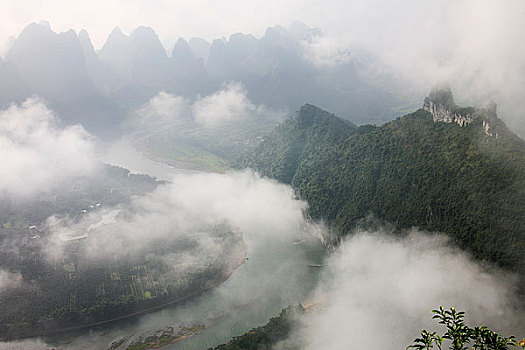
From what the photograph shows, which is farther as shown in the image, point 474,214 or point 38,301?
point 38,301

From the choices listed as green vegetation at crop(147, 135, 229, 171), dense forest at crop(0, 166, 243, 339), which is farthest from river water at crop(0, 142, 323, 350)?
green vegetation at crop(147, 135, 229, 171)

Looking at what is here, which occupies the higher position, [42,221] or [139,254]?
[42,221]

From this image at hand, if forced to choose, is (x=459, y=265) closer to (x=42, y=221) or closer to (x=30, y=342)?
(x=30, y=342)

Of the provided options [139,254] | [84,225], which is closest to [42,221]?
[84,225]

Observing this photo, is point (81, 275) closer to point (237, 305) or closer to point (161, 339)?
point (161, 339)

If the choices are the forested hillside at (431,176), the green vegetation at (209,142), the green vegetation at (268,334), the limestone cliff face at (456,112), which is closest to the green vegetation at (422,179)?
the forested hillside at (431,176)

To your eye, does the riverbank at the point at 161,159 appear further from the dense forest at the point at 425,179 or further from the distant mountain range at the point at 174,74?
the dense forest at the point at 425,179

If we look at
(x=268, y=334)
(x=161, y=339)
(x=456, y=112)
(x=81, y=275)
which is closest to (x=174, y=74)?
(x=81, y=275)

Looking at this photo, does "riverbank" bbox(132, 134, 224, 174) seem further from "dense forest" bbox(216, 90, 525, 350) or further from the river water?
the river water
